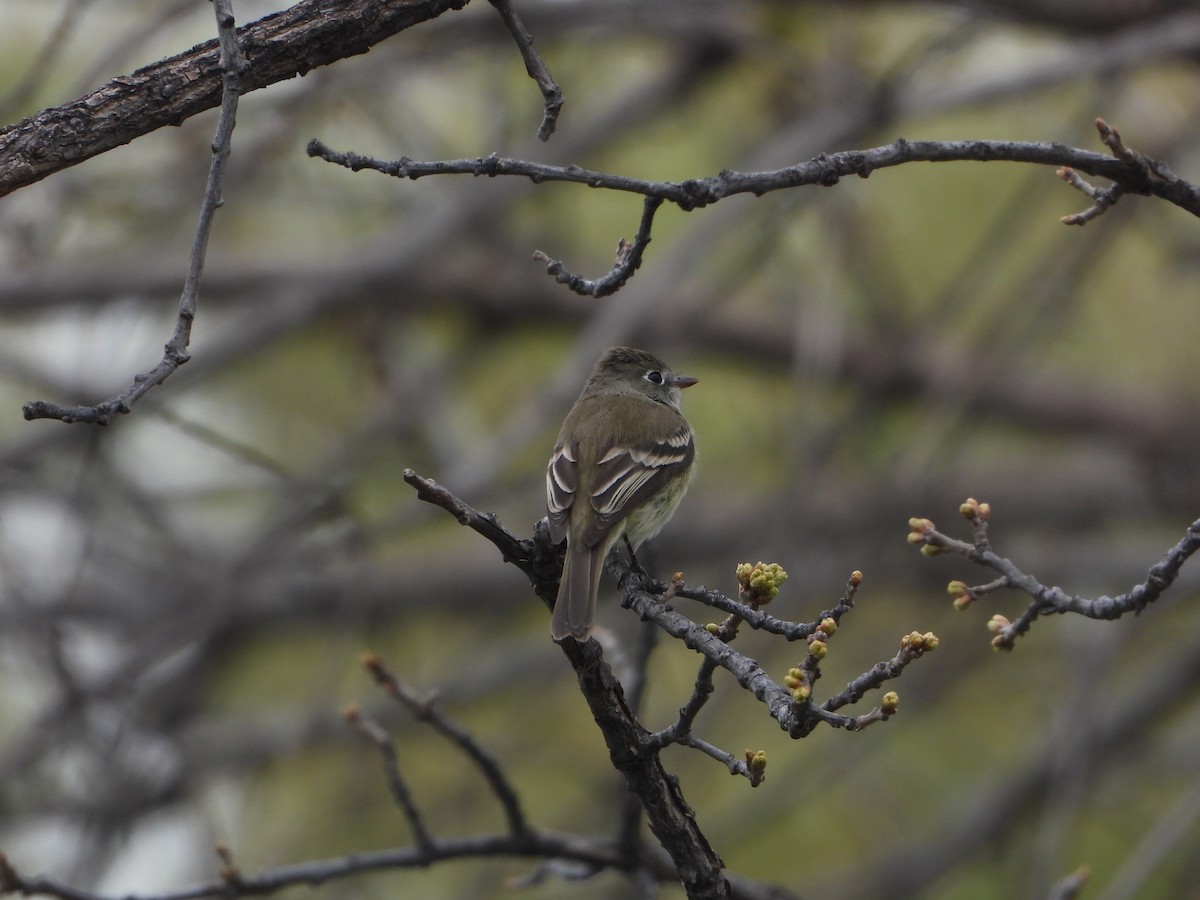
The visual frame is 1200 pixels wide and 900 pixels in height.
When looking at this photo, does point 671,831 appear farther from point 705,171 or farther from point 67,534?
point 705,171

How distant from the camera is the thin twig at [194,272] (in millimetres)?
2250

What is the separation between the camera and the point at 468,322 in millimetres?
10383

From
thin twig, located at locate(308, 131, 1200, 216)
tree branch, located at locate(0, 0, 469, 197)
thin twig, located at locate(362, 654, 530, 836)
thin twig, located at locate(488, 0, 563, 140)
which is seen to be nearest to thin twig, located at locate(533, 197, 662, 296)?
thin twig, located at locate(308, 131, 1200, 216)

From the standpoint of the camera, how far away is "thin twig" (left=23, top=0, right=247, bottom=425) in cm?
225

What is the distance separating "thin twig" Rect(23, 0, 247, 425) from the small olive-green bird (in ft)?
3.84

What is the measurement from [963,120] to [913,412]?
2056 millimetres

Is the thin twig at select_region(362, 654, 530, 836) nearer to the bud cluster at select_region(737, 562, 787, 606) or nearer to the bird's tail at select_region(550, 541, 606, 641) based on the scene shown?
the bird's tail at select_region(550, 541, 606, 641)

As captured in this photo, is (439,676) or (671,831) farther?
(439,676)

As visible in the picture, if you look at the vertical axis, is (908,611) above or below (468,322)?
below

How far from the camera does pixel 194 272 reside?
7.79ft

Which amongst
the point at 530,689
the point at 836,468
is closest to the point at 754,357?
the point at 836,468

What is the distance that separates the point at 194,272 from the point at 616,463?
2.66 m

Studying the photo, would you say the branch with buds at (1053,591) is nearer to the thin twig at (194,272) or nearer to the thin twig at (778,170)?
the thin twig at (778,170)

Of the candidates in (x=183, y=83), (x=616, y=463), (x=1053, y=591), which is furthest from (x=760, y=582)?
(x=616, y=463)
